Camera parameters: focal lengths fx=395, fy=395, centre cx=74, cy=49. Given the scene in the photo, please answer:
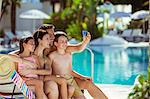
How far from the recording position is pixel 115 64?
50.9 ft

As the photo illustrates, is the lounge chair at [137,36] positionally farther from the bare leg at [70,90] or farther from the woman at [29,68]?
the woman at [29,68]

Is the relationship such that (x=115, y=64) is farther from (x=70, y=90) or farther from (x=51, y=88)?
(x=51, y=88)

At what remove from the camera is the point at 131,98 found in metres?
4.01

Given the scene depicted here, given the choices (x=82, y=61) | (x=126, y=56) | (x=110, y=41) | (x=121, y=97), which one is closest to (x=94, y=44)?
(x=110, y=41)

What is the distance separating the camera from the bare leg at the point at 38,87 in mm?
4824

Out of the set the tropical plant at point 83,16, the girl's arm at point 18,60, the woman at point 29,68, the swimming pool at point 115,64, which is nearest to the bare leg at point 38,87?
the woman at point 29,68

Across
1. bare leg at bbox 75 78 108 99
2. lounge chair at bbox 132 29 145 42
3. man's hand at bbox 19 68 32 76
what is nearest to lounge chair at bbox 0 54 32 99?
man's hand at bbox 19 68 32 76

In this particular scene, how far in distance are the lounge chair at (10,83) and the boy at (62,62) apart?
639 millimetres

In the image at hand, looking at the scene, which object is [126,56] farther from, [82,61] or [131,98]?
[131,98]

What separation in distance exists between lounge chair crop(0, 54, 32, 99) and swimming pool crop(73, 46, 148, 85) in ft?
19.7

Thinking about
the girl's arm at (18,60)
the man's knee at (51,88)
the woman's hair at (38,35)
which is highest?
the woman's hair at (38,35)

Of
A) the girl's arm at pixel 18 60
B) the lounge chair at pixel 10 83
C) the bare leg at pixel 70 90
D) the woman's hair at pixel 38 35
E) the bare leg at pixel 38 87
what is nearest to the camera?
the lounge chair at pixel 10 83

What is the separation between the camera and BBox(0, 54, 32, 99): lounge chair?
452 cm

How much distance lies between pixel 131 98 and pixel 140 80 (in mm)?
277
